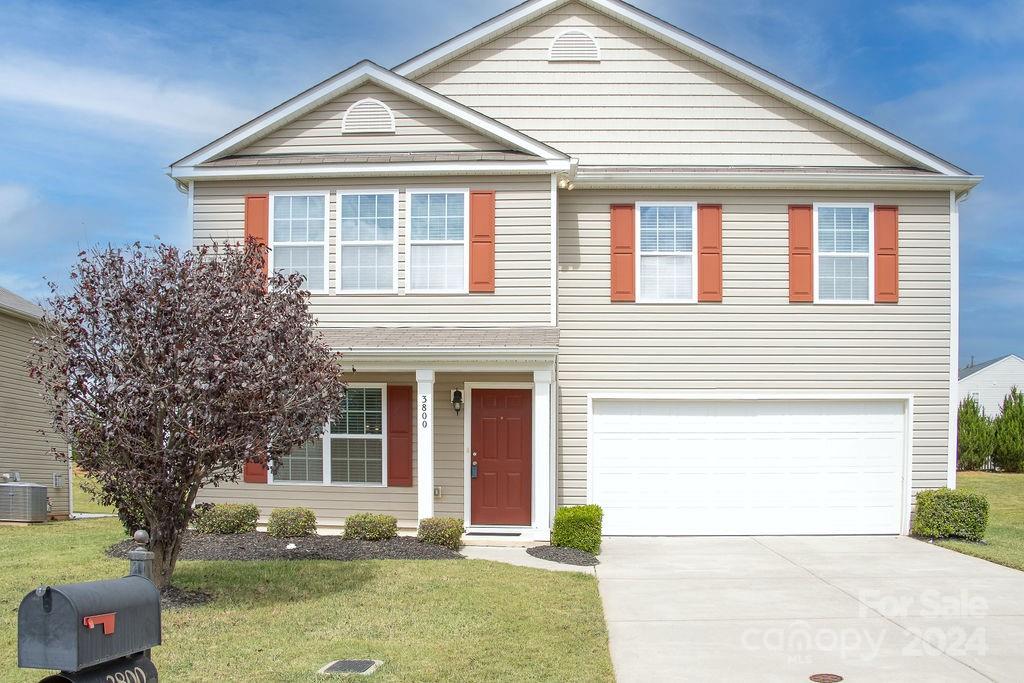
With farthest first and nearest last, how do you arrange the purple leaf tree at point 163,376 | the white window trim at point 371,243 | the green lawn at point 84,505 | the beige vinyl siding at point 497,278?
the green lawn at point 84,505
the white window trim at point 371,243
the beige vinyl siding at point 497,278
the purple leaf tree at point 163,376

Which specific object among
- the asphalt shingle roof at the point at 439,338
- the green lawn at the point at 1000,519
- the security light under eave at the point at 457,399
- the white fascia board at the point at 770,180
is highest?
the white fascia board at the point at 770,180

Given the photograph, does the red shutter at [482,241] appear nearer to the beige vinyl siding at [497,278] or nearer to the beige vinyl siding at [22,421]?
the beige vinyl siding at [497,278]

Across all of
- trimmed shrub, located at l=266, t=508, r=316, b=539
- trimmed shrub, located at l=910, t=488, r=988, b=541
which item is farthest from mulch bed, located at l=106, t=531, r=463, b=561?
trimmed shrub, located at l=910, t=488, r=988, b=541

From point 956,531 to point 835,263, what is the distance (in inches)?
177

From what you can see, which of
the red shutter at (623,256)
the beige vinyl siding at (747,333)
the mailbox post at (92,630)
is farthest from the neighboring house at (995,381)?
the mailbox post at (92,630)

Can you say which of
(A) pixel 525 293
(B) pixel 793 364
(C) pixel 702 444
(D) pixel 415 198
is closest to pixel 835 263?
(B) pixel 793 364

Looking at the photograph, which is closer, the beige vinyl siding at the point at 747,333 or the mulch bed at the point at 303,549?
the mulch bed at the point at 303,549

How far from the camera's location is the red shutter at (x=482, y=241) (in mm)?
14648

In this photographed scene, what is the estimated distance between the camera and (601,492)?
15.5 meters

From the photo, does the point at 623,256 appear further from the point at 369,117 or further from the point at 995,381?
the point at 995,381

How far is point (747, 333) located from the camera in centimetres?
1563

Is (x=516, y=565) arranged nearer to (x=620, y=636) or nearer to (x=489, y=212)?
(x=620, y=636)

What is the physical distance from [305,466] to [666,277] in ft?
21.0

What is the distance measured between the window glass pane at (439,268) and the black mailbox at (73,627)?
9632 millimetres
